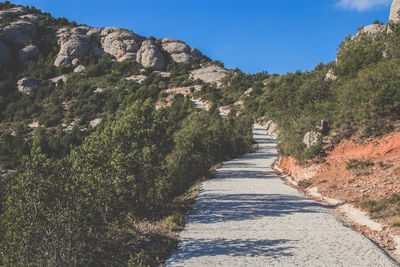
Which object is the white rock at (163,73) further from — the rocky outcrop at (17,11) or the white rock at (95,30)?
the rocky outcrop at (17,11)

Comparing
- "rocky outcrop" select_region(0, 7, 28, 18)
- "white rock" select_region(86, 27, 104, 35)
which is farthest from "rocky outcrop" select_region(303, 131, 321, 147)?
"rocky outcrop" select_region(0, 7, 28, 18)

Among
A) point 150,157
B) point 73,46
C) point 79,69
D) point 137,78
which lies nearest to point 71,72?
point 79,69

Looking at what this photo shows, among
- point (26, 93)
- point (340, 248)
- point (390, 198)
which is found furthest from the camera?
point (26, 93)

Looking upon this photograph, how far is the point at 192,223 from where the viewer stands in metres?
8.58

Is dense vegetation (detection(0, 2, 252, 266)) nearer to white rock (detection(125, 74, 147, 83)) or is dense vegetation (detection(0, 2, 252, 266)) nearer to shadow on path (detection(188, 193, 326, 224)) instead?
shadow on path (detection(188, 193, 326, 224))

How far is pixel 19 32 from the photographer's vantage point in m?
69.2

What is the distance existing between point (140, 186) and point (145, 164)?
94cm

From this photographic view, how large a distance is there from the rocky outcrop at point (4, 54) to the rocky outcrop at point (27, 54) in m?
2.71

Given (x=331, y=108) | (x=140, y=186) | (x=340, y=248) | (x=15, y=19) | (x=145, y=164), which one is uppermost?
(x=15, y=19)

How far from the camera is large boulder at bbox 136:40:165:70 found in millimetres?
72438

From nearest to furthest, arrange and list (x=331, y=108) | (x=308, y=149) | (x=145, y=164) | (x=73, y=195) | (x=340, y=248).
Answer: (x=73, y=195) → (x=340, y=248) → (x=145, y=164) → (x=308, y=149) → (x=331, y=108)

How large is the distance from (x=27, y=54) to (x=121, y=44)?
24407mm

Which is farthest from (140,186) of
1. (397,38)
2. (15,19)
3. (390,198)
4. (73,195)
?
(15,19)

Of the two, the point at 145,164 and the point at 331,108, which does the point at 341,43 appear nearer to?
the point at 331,108
